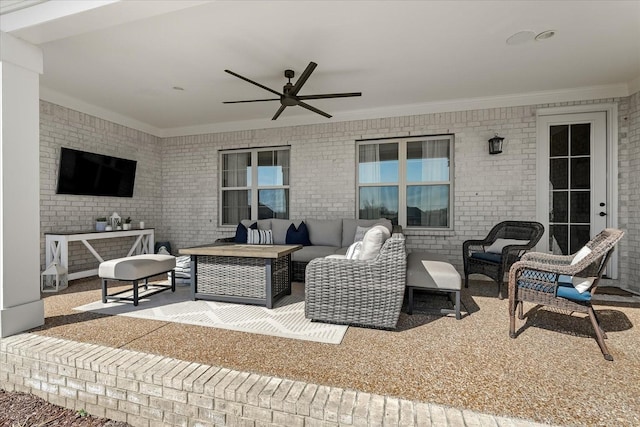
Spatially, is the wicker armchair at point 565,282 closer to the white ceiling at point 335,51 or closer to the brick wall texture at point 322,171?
the white ceiling at point 335,51

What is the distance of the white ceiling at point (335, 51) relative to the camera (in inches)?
96.4

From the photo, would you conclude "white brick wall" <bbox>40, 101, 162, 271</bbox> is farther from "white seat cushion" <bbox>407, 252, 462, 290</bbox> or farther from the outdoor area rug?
"white seat cushion" <bbox>407, 252, 462, 290</bbox>

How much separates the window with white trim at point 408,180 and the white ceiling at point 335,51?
58cm

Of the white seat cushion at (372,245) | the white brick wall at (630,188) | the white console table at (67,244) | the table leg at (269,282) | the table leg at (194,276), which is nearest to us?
the white seat cushion at (372,245)

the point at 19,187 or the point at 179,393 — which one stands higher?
the point at 19,187

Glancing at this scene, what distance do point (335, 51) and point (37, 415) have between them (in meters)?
3.85

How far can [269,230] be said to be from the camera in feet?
16.3

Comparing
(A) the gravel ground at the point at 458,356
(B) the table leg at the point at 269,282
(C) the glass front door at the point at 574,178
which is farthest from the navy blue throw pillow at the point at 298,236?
(C) the glass front door at the point at 574,178

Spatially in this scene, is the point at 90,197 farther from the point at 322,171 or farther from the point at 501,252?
the point at 501,252

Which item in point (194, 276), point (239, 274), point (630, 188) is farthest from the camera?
point (630, 188)

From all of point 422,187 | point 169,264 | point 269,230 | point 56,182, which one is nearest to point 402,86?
point 422,187

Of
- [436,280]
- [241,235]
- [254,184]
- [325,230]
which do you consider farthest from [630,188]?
[254,184]

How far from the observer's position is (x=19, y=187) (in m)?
Answer: 2.46

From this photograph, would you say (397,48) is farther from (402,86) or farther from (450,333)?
(450,333)
